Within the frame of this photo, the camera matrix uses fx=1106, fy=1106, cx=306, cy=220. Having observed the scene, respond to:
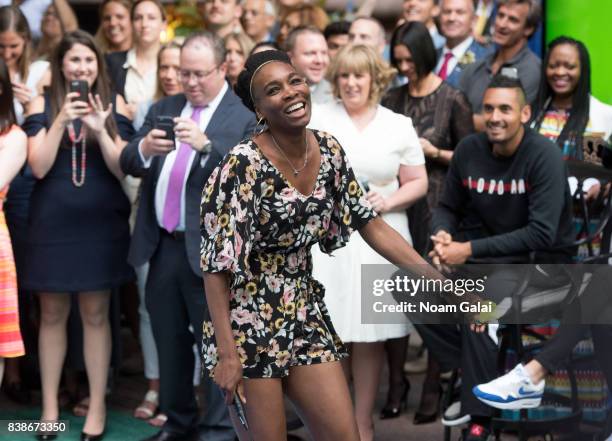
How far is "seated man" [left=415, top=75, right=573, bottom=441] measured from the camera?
16.7 feet

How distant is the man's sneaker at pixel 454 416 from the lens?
5129 mm

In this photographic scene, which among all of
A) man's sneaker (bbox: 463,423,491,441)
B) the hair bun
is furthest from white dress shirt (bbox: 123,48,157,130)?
man's sneaker (bbox: 463,423,491,441)

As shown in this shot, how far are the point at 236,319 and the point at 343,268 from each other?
1809mm

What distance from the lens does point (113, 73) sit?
7.02 meters

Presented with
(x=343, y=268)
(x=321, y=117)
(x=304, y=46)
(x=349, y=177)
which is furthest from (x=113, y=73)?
(x=349, y=177)

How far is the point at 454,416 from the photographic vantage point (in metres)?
5.22

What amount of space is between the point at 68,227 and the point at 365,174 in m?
1.58

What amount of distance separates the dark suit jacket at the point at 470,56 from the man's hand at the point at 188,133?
2.04 meters

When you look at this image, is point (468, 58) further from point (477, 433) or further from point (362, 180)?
point (477, 433)

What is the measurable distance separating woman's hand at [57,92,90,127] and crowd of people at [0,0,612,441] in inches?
0.4

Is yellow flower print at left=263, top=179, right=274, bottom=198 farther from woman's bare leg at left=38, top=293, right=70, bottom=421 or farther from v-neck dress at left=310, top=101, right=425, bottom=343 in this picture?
woman's bare leg at left=38, top=293, right=70, bottom=421

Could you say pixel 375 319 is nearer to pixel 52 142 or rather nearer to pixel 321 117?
pixel 321 117

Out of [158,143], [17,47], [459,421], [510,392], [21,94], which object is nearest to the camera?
[510,392]

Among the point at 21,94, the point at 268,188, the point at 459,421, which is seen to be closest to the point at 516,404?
the point at 459,421
